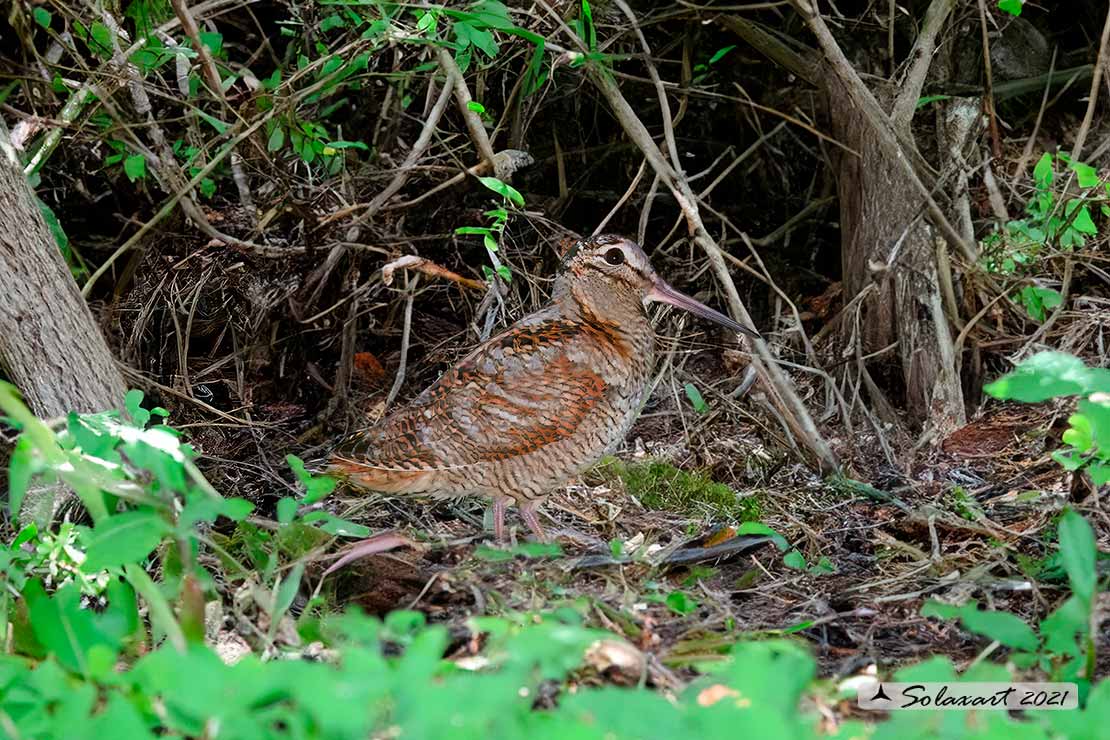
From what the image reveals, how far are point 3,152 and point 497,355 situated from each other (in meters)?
1.59

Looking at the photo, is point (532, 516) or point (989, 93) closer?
point (532, 516)

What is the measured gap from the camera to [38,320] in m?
3.72

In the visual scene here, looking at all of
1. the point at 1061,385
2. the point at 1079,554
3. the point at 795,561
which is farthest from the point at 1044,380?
the point at 795,561

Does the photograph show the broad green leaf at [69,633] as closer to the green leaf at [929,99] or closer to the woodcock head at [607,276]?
the woodcock head at [607,276]

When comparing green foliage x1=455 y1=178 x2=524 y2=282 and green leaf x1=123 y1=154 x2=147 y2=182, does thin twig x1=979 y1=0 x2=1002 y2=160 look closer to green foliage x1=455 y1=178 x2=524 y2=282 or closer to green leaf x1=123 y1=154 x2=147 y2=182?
green foliage x1=455 y1=178 x2=524 y2=282

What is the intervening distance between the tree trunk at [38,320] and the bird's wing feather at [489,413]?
2.64ft

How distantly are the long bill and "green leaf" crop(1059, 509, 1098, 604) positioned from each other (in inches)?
74.5

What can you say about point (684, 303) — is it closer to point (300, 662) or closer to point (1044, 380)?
point (1044, 380)

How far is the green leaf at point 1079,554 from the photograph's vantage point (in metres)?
2.47

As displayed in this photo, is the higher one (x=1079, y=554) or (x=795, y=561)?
(x=1079, y=554)

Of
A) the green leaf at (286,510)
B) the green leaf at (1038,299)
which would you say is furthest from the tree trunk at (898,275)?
the green leaf at (286,510)

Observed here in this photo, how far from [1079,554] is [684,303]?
85.4 inches

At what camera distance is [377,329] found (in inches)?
214

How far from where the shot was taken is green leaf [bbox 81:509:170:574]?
2.52 meters
